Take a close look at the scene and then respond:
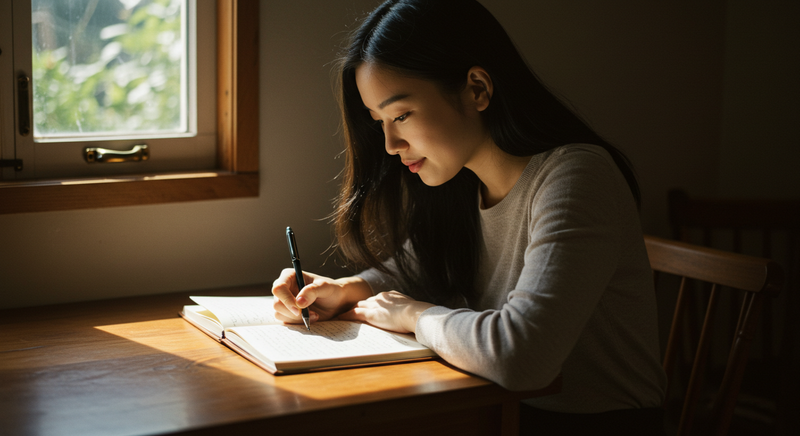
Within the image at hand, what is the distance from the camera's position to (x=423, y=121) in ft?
4.16

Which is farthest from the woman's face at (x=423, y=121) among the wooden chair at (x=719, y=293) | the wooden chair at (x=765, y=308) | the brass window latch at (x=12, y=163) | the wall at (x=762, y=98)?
the wall at (x=762, y=98)

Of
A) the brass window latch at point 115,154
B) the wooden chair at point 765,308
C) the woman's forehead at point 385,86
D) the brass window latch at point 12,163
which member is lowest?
the wooden chair at point 765,308

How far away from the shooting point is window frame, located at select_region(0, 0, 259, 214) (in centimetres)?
151

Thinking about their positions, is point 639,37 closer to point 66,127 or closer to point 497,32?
point 497,32

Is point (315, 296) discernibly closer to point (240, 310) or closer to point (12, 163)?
point (240, 310)

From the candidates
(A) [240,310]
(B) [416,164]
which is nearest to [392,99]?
(B) [416,164]

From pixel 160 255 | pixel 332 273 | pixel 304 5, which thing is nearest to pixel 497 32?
pixel 304 5

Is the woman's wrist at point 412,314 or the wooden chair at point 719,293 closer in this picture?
the woman's wrist at point 412,314

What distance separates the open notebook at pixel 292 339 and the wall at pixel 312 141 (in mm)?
282

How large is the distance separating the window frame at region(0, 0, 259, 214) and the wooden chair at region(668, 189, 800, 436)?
120 cm

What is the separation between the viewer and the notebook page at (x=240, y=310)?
Result: 4.19 feet

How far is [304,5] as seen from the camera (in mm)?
1695

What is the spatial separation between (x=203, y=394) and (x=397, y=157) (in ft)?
2.27

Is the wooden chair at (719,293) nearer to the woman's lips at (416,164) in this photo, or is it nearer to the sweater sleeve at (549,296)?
the sweater sleeve at (549,296)
